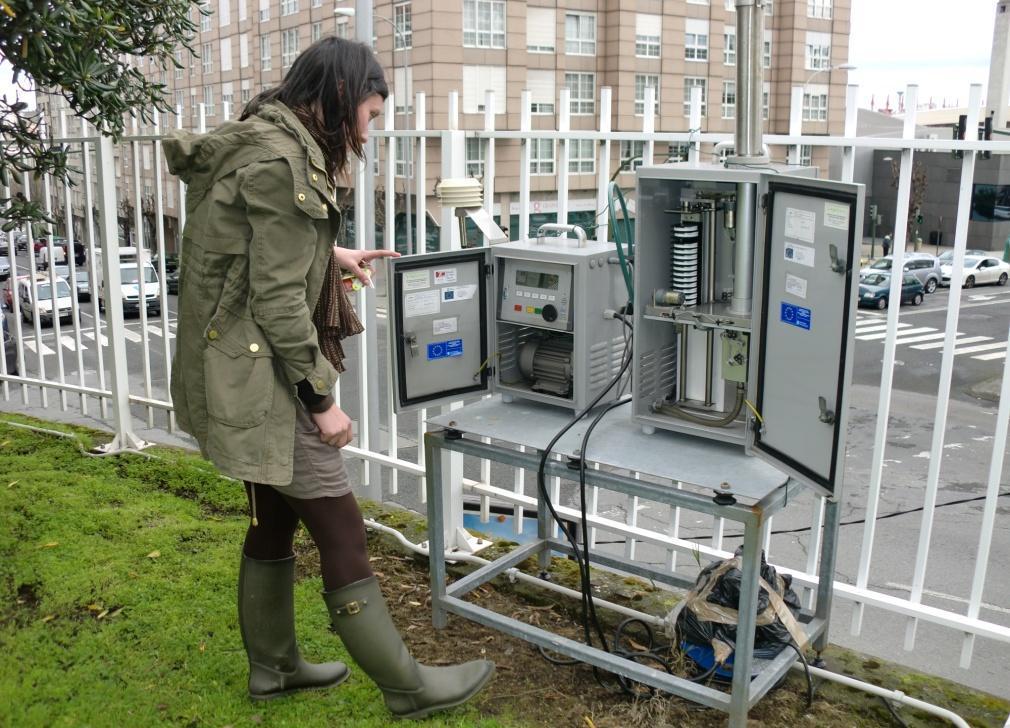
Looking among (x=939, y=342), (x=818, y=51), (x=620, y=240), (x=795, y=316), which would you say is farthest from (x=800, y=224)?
(x=818, y=51)

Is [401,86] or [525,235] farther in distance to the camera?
[401,86]

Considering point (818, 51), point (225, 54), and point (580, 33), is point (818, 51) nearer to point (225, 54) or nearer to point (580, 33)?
point (580, 33)

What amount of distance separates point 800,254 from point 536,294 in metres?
1.04

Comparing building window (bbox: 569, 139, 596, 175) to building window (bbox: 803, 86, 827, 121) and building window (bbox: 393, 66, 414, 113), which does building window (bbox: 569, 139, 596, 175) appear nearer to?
building window (bbox: 393, 66, 414, 113)

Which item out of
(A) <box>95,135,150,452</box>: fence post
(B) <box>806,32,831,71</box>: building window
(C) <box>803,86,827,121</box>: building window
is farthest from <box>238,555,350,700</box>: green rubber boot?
(B) <box>806,32,831,71</box>: building window

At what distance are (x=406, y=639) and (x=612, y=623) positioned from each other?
0.81 metres

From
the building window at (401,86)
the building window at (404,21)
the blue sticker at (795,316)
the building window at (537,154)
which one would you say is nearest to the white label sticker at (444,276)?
the building window at (537,154)

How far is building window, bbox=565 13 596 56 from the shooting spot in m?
47.4

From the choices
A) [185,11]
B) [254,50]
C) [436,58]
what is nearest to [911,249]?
[436,58]

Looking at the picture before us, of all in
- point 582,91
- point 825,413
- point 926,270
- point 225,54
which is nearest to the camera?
point 825,413

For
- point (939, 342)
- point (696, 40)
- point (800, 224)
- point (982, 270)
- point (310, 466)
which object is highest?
point (696, 40)

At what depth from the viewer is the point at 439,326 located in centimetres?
347

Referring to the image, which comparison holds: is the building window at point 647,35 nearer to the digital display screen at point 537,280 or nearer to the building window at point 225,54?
the building window at point 225,54

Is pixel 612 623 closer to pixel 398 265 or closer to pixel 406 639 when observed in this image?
pixel 406 639
